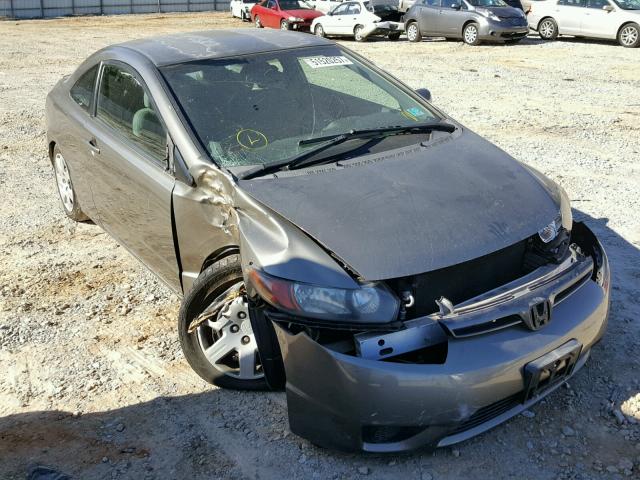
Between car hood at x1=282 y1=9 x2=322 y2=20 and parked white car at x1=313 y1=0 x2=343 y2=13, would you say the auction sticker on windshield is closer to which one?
car hood at x1=282 y1=9 x2=322 y2=20

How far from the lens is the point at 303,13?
75.1 feet

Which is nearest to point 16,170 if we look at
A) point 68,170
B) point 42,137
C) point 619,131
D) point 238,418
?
point 42,137

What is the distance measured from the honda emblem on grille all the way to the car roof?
2.47 metres

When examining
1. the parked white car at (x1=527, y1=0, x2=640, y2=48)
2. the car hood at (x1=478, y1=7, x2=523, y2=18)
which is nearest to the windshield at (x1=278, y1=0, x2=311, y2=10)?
the car hood at (x1=478, y1=7, x2=523, y2=18)

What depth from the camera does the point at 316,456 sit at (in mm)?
3100

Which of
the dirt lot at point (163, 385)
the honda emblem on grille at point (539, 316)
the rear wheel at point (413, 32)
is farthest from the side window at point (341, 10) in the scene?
the honda emblem on grille at point (539, 316)

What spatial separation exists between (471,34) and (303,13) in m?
6.88

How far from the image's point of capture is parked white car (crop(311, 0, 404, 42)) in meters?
20.3

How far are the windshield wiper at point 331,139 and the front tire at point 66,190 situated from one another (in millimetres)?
2496

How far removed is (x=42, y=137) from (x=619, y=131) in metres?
7.50

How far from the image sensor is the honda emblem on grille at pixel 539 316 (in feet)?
9.45

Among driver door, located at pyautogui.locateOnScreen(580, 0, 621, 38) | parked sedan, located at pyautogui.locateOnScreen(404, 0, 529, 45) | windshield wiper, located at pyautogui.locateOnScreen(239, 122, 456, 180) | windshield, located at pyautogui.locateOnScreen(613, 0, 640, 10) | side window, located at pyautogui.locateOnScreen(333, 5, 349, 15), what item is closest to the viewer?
windshield wiper, located at pyautogui.locateOnScreen(239, 122, 456, 180)

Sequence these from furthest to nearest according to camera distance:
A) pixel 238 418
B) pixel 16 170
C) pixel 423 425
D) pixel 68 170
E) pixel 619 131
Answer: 1. pixel 619 131
2. pixel 16 170
3. pixel 68 170
4. pixel 238 418
5. pixel 423 425

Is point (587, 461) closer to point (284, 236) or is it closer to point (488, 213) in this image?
point (488, 213)
